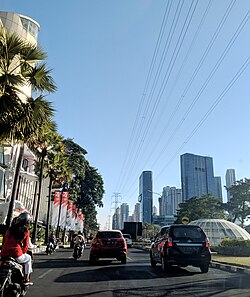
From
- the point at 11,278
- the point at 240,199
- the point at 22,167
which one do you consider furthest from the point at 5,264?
the point at 240,199

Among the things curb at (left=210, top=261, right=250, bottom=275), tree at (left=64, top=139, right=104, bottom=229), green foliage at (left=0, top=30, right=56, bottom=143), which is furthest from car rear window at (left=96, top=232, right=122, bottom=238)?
tree at (left=64, top=139, right=104, bottom=229)

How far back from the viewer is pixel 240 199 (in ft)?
204

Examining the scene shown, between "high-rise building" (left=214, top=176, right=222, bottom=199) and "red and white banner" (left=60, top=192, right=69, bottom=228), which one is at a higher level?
"high-rise building" (left=214, top=176, right=222, bottom=199)

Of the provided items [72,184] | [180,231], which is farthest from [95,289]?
[72,184]

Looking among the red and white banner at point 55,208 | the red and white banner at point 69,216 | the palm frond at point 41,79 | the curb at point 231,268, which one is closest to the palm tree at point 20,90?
the palm frond at point 41,79

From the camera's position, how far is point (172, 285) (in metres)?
10.1

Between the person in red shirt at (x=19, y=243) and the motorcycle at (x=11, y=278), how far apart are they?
0.14m

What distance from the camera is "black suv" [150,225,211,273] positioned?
13258mm

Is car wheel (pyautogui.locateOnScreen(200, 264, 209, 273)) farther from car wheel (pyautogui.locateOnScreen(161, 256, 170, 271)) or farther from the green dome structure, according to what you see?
the green dome structure

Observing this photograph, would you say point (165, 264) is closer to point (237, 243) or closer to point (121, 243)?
point (121, 243)

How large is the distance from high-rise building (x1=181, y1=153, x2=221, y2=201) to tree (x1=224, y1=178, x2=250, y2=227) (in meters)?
7.66

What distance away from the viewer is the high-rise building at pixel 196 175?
64.8 m

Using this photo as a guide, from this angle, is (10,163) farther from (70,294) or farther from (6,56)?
(70,294)

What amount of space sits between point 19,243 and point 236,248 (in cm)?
2168
